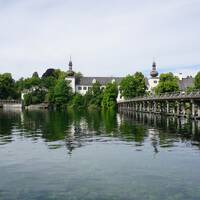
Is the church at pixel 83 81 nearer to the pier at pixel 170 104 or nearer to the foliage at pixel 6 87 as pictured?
the foliage at pixel 6 87

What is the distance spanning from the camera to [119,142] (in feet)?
99.9

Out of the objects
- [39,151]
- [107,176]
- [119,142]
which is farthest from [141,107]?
[107,176]

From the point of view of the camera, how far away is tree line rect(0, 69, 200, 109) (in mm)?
117200

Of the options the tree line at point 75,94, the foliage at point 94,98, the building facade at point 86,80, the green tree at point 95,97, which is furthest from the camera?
the building facade at point 86,80

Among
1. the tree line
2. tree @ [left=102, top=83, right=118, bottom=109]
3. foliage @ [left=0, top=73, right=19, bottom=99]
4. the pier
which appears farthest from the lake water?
foliage @ [left=0, top=73, right=19, bottom=99]

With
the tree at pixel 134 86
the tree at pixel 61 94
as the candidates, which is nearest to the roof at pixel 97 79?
the tree at pixel 61 94

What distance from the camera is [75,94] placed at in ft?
521

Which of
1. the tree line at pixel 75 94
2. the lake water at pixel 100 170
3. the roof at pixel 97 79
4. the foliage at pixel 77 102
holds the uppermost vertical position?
the roof at pixel 97 79

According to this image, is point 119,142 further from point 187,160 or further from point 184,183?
point 184,183

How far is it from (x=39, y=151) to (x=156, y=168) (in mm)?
9748

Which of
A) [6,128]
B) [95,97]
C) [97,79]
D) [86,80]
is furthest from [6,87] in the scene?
[6,128]

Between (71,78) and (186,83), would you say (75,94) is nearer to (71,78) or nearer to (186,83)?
(71,78)

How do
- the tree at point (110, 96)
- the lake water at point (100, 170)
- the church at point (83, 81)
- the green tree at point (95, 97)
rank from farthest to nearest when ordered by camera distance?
the church at point (83, 81)
the green tree at point (95, 97)
the tree at point (110, 96)
the lake water at point (100, 170)

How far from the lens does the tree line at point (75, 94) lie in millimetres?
117200
